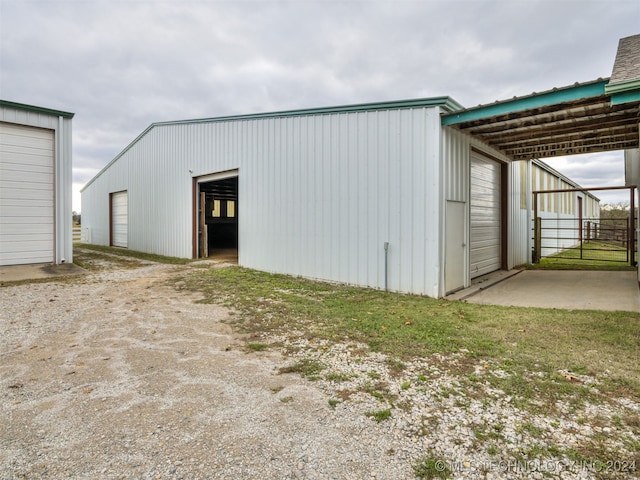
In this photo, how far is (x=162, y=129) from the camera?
14.0 m

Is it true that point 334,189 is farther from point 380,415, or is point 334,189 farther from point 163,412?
point 163,412

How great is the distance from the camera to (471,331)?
452 cm

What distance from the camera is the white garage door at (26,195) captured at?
9625mm

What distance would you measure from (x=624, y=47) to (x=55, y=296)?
1208 centimetres

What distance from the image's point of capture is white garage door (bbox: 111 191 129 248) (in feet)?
57.6

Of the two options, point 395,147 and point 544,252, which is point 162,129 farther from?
point 544,252

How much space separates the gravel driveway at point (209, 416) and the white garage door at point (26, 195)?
728cm

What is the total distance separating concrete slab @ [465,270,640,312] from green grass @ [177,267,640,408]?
2.35ft

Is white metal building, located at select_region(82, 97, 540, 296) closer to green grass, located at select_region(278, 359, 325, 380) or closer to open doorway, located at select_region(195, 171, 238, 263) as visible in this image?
green grass, located at select_region(278, 359, 325, 380)

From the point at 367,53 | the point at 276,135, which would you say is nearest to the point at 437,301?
the point at 276,135

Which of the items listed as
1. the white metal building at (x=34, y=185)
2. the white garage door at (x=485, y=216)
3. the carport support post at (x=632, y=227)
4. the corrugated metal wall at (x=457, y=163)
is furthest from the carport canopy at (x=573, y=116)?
the white metal building at (x=34, y=185)

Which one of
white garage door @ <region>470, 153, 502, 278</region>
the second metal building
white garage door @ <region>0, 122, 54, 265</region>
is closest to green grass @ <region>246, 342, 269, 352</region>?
the second metal building

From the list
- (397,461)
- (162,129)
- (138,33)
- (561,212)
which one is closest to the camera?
(397,461)

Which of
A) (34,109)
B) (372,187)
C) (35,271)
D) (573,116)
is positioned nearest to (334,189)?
(372,187)
